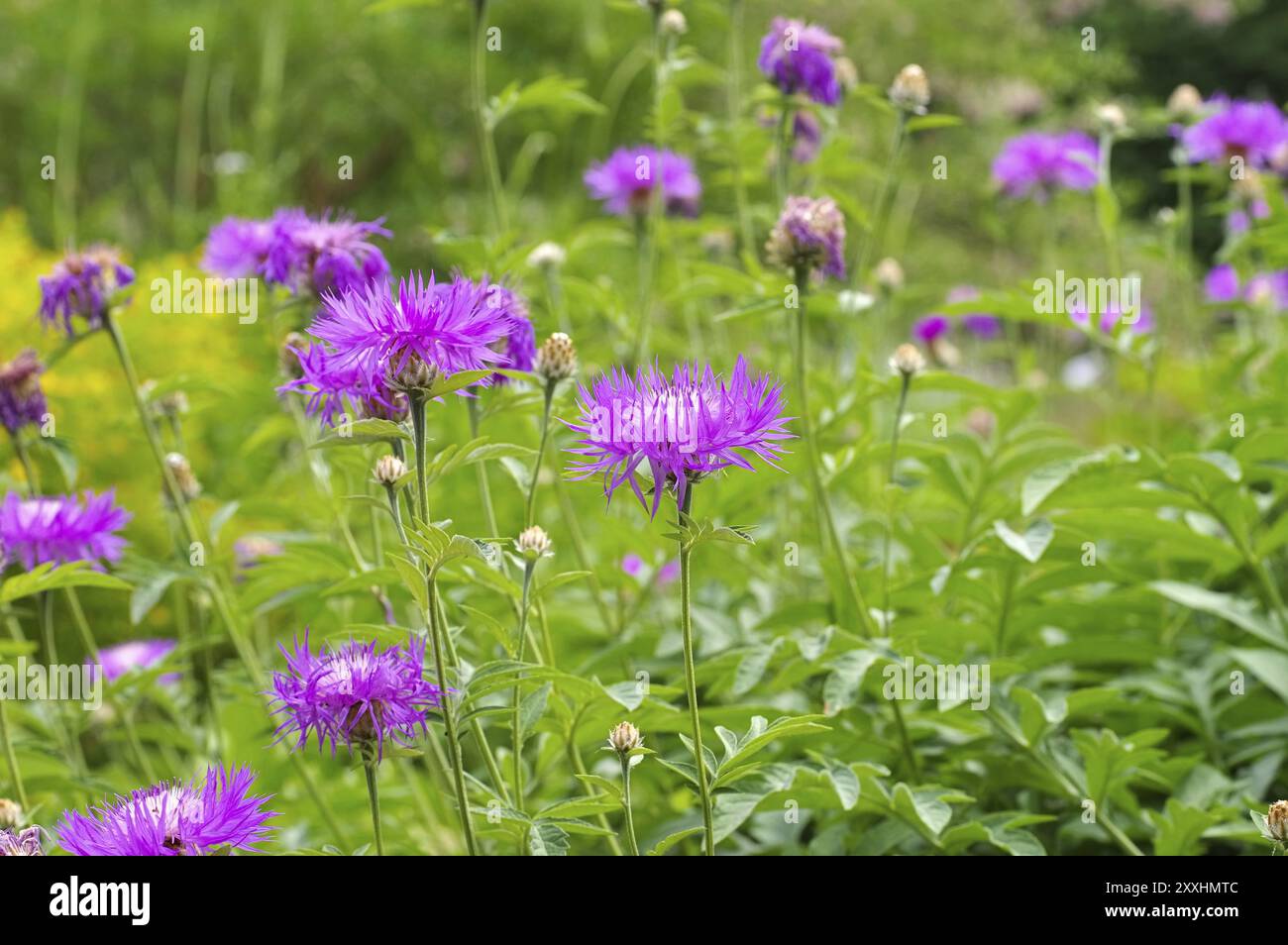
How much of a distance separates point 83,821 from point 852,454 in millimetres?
1124

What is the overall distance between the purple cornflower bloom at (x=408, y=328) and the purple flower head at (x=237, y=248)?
2.30 ft

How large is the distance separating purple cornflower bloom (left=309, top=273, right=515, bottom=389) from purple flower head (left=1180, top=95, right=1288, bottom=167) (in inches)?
73.1

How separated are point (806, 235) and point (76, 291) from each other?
3.04 feet

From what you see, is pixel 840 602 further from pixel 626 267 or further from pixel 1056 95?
pixel 1056 95

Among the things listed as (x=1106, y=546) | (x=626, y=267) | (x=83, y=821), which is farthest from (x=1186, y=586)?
(x=626, y=267)

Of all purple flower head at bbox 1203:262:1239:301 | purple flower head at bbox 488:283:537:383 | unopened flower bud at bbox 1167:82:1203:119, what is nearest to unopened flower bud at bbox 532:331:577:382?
purple flower head at bbox 488:283:537:383

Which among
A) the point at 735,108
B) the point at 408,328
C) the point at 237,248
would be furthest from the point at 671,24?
the point at 408,328

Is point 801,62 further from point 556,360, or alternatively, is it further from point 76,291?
point 76,291

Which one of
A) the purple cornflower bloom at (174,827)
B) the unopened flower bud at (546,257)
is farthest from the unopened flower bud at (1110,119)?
the purple cornflower bloom at (174,827)

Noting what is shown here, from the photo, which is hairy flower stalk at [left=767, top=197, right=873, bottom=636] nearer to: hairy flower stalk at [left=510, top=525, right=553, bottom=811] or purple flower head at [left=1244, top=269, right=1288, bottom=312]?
hairy flower stalk at [left=510, top=525, right=553, bottom=811]

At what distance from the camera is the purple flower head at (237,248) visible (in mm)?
1797

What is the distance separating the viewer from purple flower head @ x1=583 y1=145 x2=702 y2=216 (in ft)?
7.97

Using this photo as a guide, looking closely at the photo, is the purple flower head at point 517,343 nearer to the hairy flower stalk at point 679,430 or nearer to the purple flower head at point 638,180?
the hairy flower stalk at point 679,430

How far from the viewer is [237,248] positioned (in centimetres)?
184
